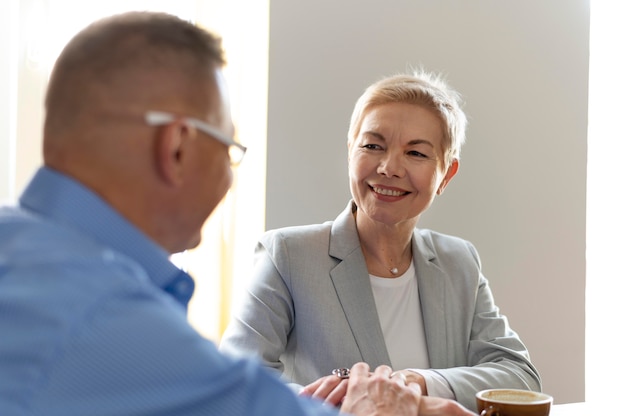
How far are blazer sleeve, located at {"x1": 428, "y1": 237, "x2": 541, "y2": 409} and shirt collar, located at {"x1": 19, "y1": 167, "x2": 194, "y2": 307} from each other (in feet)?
3.82

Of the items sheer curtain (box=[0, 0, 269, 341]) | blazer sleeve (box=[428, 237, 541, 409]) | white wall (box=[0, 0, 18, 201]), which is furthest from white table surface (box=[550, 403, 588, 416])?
white wall (box=[0, 0, 18, 201])

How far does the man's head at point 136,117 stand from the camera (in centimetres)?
87

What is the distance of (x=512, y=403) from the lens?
4.75 feet

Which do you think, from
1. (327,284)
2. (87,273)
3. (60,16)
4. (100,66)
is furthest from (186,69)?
(60,16)

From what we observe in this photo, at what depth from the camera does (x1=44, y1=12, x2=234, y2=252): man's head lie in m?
0.87

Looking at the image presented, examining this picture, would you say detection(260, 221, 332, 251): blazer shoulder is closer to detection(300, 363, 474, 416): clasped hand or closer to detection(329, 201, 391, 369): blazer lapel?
detection(329, 201, 391, 369): blazer lapel

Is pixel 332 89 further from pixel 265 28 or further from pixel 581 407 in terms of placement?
pixel 581 407

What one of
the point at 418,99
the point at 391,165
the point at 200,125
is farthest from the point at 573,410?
the point at 200,125

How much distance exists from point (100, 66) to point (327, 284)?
4.26 ft

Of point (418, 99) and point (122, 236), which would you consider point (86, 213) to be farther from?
point (418, 99)

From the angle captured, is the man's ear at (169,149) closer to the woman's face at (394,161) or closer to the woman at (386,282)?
the woman at (386,282)

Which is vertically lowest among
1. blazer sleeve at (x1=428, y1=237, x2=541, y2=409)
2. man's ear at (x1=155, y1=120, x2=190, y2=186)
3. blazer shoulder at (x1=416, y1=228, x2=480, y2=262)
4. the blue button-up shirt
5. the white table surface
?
the white table surface

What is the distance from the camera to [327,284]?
2104mm

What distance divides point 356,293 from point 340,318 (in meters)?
0.09
